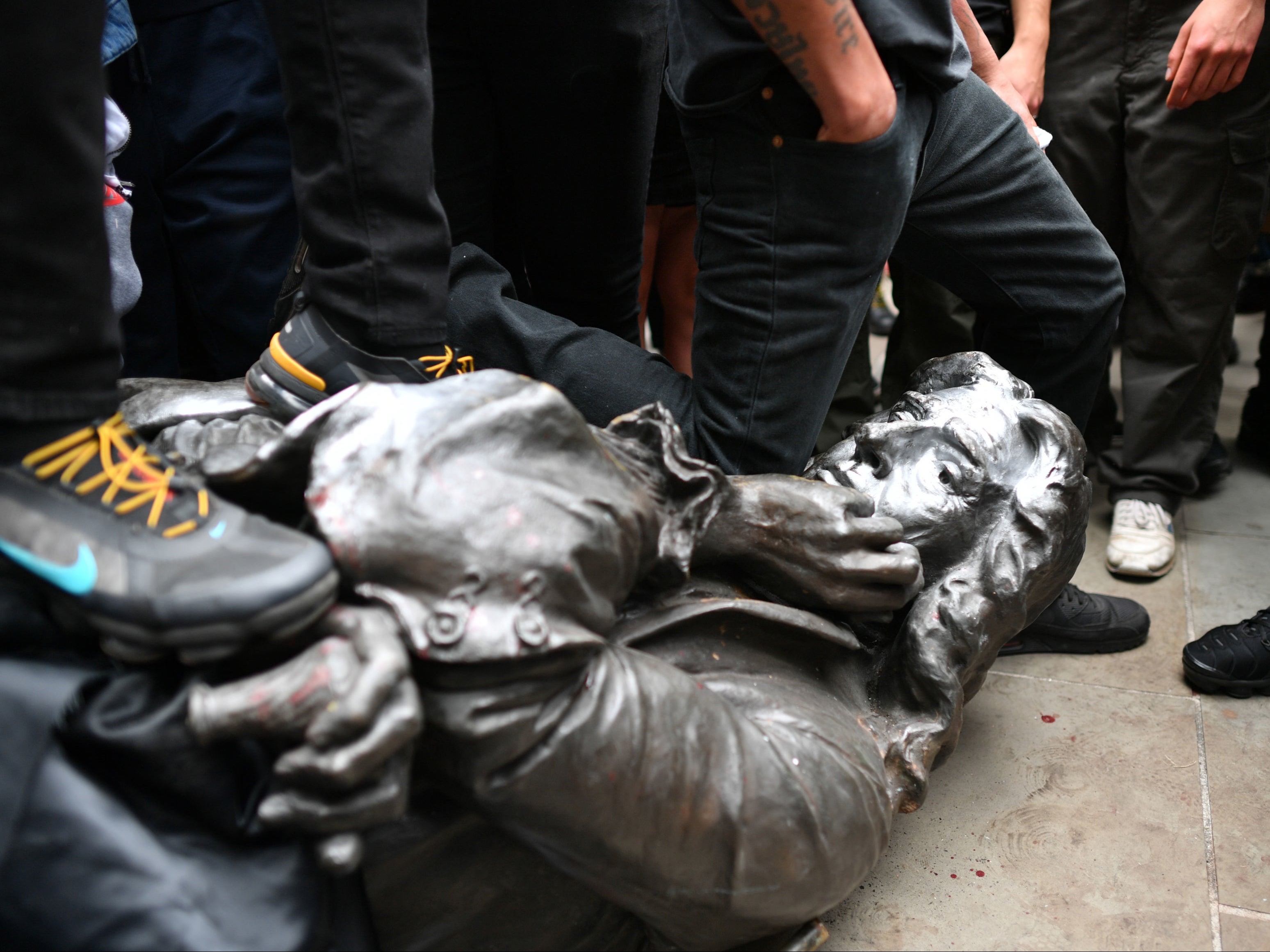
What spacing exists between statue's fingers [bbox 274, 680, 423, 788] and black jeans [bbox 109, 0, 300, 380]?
1.52 metres

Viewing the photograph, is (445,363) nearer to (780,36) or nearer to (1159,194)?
(780,36)

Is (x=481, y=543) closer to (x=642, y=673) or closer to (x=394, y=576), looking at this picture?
(x=394, y=576)

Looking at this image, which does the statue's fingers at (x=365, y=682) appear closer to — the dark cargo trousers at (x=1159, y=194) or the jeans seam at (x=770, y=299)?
the jeans seam at (x=770, y=299)

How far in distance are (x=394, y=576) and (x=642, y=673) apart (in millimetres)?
310

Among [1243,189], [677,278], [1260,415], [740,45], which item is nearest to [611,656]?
[740,45]

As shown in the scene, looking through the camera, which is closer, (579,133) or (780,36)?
(780,36)

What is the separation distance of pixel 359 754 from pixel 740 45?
3.69 feet

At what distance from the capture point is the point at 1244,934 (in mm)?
1496

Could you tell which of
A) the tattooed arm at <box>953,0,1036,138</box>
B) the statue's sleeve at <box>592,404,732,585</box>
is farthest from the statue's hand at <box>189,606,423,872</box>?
the tattooed arm at <box>953,0,1036,138</box>

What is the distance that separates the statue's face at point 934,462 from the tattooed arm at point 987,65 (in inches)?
33.9

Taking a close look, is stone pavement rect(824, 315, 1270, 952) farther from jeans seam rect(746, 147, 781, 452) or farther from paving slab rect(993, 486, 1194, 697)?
jeans seam rect(746, 147, 781, 452)

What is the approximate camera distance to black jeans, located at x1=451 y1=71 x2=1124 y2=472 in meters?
1.59

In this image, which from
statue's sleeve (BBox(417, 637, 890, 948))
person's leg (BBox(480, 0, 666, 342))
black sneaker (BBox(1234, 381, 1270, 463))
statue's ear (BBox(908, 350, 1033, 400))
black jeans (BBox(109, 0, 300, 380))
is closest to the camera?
statue's sleeve (BBox(417, 637, 890, 948))

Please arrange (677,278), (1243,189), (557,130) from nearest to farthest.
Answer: (557,130)
(1243,189)
(677,278)
